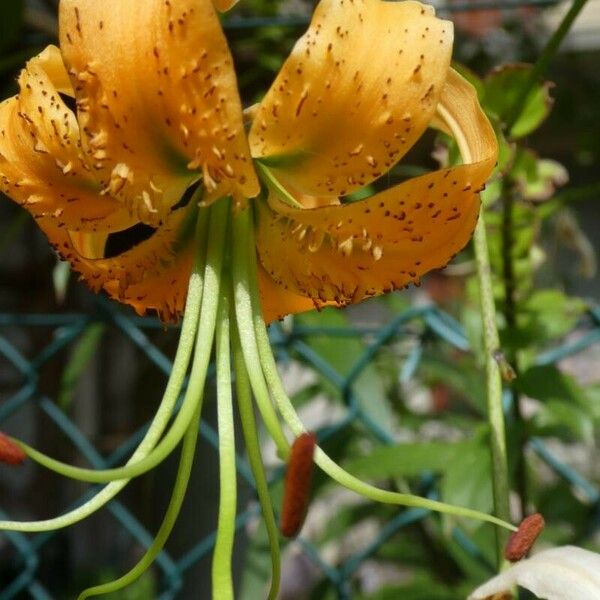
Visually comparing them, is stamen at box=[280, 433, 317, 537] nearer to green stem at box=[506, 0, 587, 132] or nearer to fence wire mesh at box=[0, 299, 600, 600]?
green stem at box=[506, 0, 587, 132]

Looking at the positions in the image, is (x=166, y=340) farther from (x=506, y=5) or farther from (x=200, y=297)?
(x=200, y=297)

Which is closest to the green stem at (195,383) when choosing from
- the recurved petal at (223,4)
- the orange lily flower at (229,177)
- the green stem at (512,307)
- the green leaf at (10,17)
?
the orange lily flower at (229,177)

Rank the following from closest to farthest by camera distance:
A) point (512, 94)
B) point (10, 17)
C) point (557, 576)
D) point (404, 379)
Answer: point (557, 576), point (512, 94), point (404, 379), point (10, 17)

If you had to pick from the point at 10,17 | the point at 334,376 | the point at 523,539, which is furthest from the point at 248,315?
the point at 10,17

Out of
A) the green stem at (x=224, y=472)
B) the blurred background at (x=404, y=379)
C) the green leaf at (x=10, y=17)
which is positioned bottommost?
the blurred background at (x=404, y=379)

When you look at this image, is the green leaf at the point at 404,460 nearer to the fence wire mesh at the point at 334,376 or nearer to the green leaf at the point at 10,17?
the fence wire mesh at the point at 334,376

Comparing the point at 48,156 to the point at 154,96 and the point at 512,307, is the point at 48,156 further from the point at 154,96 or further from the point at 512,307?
the point at 512,307

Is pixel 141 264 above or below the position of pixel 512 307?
above
